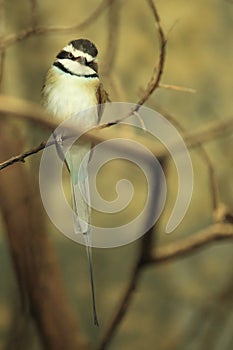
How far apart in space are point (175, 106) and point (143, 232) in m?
0.22

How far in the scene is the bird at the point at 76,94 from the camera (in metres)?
0.90

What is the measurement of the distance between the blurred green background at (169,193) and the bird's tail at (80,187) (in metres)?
0.19

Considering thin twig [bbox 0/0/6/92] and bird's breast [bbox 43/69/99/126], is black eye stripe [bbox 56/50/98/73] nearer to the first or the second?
bird's breast [bbox 43/69/99/126]

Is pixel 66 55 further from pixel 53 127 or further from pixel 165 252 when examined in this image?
pixel 165 252

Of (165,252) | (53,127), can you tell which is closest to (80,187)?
(53,127)

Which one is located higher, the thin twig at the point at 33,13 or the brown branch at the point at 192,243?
the thin twig at the point at 33,13

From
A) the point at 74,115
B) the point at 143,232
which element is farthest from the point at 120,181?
the point at 74,115

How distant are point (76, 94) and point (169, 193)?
34 centimetres

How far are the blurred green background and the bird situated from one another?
0.27 m

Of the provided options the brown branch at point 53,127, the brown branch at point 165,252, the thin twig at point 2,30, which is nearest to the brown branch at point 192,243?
the brown branch at point 165,252

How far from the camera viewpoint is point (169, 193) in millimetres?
1188

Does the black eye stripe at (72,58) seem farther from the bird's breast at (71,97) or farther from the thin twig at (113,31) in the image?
the thin twig at (113,31)

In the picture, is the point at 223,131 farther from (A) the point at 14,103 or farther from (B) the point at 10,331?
(B) the point at 10,331

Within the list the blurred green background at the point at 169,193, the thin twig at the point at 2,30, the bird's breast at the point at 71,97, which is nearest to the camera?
the bird's breast at the point at 71,97
